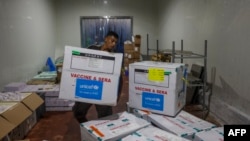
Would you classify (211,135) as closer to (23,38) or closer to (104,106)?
(104,106)

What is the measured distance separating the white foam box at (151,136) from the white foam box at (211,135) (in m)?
0.13

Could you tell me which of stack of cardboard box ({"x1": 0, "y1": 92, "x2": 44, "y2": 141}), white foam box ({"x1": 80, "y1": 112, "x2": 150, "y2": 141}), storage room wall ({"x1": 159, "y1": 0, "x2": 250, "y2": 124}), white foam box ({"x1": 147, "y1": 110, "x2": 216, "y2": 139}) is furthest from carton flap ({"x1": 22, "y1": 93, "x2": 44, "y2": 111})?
storage room wall ({"x1": 159, "y1": 0, "x2": 250, "y2": 124})

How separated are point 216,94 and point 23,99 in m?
2.70

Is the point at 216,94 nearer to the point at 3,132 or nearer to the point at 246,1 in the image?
the point at 246,1

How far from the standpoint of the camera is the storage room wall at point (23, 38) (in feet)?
11.4

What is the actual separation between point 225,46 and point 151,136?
6.85ft

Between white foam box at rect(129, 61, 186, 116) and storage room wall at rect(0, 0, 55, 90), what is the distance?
2.24 meters

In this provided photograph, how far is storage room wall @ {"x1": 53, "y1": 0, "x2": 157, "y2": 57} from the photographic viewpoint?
23.9 feet

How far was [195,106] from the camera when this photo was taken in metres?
3.88

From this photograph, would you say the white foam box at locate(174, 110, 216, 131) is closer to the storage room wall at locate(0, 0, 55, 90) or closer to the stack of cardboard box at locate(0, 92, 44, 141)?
the stack of cardboard box at locate(0, 92, 44, 141)

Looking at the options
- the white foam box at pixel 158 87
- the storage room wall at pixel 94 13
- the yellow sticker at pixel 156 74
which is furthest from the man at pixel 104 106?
the storage room wall at pixel 94 13

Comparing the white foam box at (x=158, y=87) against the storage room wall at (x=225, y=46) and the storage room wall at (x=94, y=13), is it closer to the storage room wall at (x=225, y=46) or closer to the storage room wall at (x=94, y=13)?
the storage room wall at (x=225, y=46)

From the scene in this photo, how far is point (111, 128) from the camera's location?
5.77 feet

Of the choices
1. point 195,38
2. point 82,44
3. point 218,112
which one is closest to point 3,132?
point 218,112
